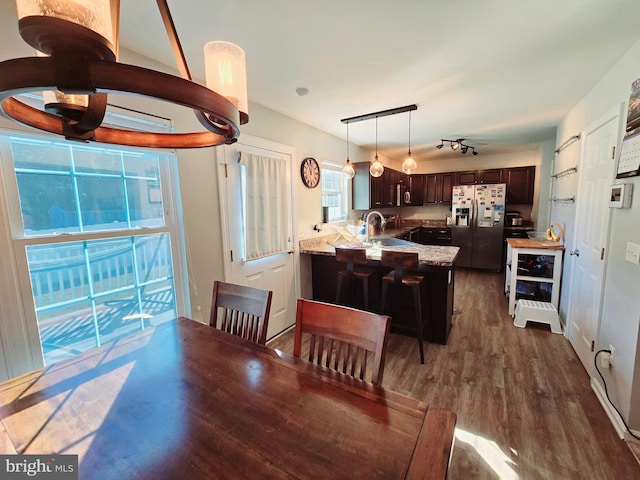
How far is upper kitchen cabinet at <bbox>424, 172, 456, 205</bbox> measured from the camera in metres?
6.15

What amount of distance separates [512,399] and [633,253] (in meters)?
1.22

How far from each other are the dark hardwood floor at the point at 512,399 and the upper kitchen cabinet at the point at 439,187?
3.64 metres

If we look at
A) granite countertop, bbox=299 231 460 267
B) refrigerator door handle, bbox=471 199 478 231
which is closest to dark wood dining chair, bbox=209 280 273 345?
granite countertop, bbox=299 231 460 267

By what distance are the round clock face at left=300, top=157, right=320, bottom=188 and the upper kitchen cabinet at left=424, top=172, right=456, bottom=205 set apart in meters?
3.81

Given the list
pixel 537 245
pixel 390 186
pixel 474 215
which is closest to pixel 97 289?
pixel 537 245

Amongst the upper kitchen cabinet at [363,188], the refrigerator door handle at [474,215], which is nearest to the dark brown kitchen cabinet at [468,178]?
the refrigerator door handle at [474,215]

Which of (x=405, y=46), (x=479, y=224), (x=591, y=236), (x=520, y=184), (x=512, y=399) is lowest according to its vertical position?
(x=512, y=399)

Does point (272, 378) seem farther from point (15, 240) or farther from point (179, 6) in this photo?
point (179, 6)

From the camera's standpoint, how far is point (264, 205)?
283cm

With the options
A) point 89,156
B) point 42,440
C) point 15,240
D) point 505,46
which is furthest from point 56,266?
point 505,46

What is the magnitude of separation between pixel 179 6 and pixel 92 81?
1.25 meters

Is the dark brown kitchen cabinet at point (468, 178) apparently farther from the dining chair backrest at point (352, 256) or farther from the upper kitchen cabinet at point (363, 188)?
the dining chair backrest at point (352, 256)

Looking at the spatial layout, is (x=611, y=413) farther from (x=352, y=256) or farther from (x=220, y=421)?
(x=220, y=421)

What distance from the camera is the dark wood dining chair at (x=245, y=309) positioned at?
144 centimetres
